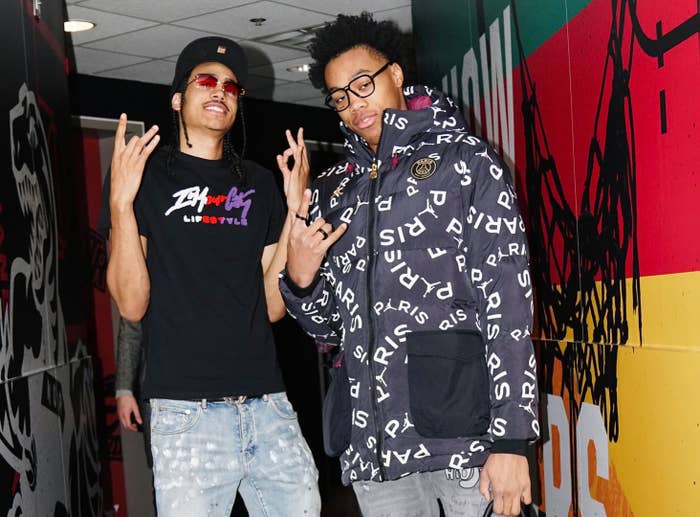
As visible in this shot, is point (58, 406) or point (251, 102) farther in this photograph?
point (251, 102)

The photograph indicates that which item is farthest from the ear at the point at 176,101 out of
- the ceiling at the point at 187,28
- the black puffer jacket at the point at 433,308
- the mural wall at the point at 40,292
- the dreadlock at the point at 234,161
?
the ceiling at the point at 187,28

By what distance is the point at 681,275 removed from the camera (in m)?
2.40

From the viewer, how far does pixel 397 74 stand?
240cm

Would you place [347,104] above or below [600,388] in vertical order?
above

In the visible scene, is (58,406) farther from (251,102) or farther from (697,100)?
(251,102)

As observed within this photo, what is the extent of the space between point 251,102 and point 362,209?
6.79 m

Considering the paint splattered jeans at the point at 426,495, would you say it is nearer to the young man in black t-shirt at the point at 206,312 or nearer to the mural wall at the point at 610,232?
the young man in black t-shirt at the point at 206,312

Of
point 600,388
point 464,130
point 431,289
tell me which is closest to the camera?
point 431,289

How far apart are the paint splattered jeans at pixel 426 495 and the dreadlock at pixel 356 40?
3.06 ft

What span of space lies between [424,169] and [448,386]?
18.0 inches

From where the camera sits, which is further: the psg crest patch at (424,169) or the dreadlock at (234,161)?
the dreadlock at (234,161)

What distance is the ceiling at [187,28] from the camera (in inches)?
235

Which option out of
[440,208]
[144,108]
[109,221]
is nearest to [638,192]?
[440,208]

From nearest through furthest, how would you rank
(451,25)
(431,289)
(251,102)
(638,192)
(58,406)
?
(431,289)
(638,192)
(58,406)
(451,25)
(251,102)
